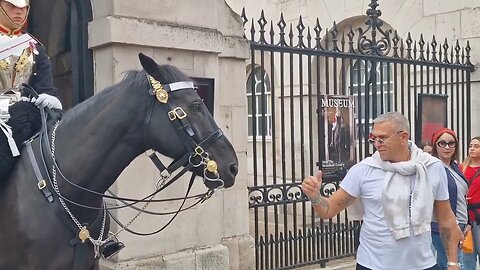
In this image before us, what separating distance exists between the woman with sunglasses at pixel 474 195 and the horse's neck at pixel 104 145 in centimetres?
409

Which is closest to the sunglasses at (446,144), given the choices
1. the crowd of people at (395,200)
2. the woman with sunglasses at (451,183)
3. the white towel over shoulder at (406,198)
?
the woman with sunglasses at (451,183)

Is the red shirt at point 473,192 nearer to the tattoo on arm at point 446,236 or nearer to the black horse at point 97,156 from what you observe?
the tattoo on arm at point 446,236

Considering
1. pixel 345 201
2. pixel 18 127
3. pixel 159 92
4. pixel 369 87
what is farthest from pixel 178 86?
pixel 369 87

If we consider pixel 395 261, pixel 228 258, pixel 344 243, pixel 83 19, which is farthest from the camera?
pixel 344 243

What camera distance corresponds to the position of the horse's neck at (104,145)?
3213 millimetres

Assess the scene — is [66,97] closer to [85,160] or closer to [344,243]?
[85,160]

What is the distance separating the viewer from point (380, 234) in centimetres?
371

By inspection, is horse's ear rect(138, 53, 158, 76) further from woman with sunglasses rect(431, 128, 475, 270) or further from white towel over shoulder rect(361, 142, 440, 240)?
woman with sunglasses rect(431, 128, 475, 270)

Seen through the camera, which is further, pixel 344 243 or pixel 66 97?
pixel 344 243

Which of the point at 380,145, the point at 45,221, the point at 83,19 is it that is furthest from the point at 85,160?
the point at 83,19

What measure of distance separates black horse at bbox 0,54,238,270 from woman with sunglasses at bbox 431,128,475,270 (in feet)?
9.74

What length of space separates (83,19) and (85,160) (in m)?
2.92

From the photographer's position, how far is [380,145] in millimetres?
3721

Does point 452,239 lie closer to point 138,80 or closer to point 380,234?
point 380,234
